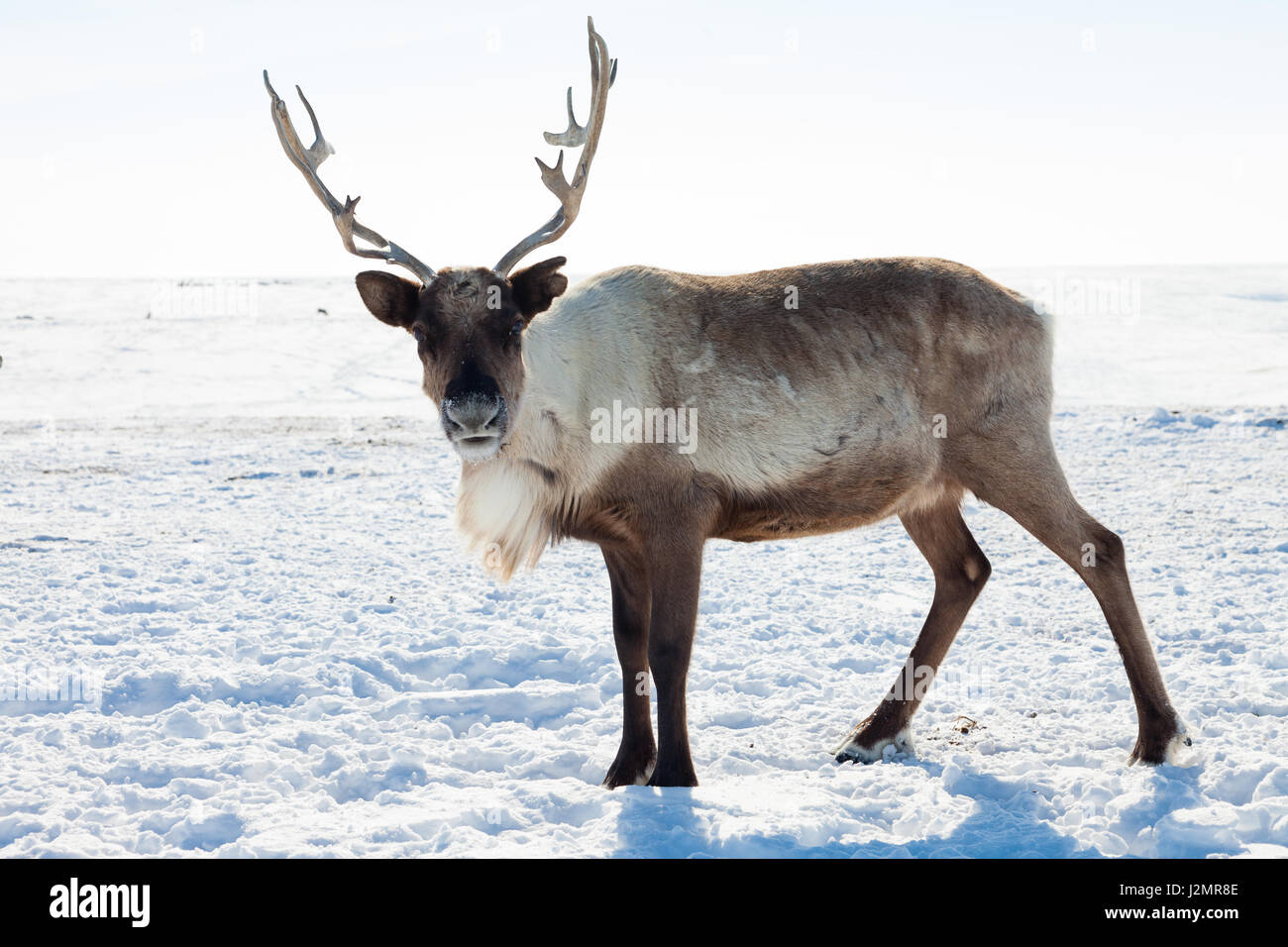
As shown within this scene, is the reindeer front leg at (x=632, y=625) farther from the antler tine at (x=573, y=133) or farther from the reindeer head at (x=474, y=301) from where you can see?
the antler tine at (x=573, y=133)

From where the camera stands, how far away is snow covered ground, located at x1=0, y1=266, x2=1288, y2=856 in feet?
13.5

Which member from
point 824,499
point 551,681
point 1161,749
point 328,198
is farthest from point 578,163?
point 1161,749

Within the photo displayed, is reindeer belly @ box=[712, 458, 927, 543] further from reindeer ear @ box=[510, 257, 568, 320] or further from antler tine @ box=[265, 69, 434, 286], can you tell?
antler tine @ box=[265, 69, 434, 286]

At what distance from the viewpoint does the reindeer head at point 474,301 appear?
4.50 metres

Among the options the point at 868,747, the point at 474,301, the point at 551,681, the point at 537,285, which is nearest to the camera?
the point at 474,301

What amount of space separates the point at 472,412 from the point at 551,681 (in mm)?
2100

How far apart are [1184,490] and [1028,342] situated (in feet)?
20.8

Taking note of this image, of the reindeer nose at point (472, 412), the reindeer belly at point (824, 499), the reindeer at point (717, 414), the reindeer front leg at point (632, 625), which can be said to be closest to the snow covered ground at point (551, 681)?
the reindeer front leg at point (632, 625)

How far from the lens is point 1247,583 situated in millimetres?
7336

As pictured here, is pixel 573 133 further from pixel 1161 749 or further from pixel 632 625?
pixel 1161 749

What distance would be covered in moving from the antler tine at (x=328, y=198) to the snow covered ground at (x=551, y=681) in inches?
82.8

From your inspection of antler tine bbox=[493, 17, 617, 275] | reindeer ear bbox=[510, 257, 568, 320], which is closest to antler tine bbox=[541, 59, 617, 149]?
antler tine bbox=[493, 17, 617, 275]

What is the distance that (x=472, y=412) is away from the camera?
4402 mm
